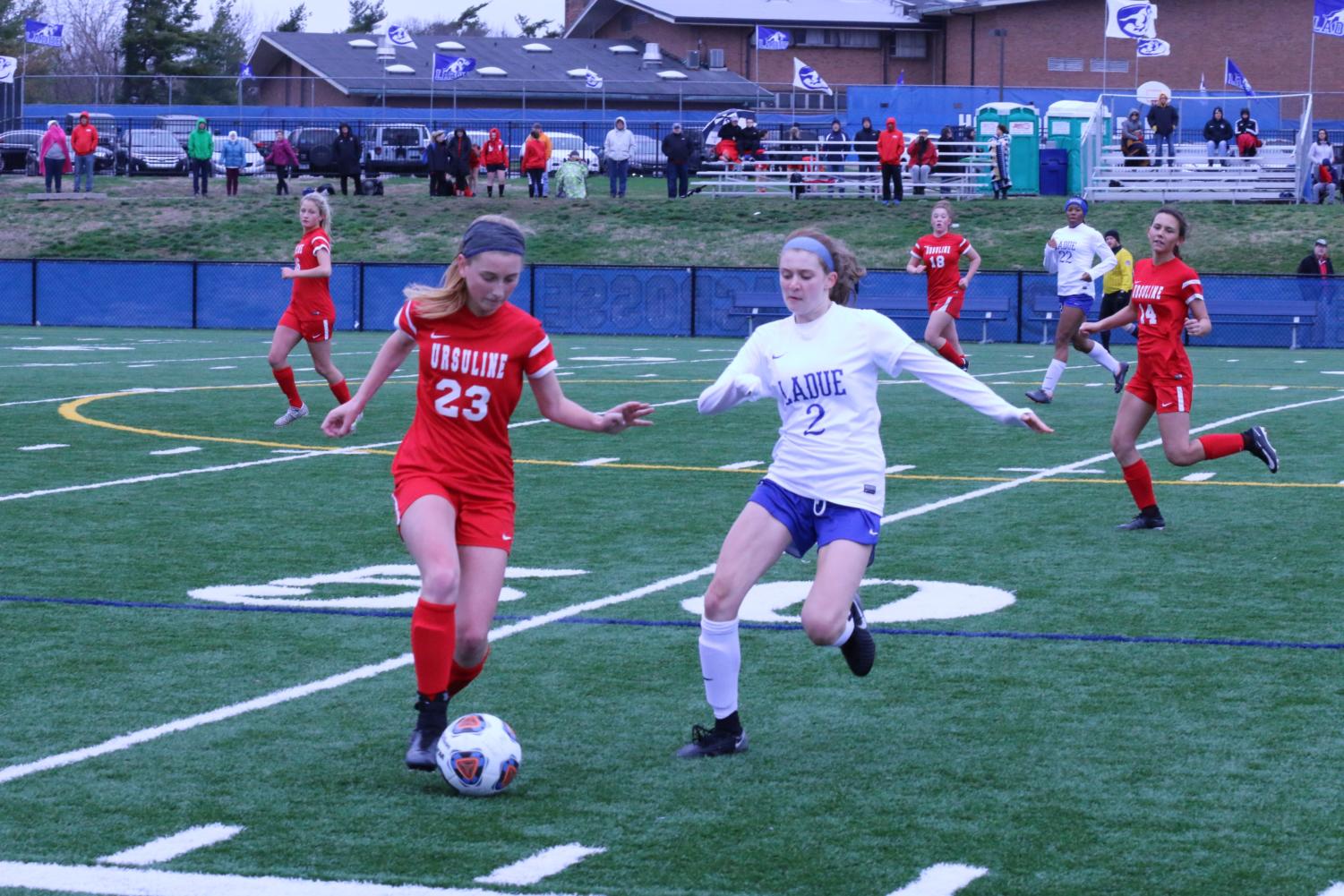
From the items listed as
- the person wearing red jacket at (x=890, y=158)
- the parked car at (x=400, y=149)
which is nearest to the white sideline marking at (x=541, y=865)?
the person wearing red jacket at (x=890, y=158)

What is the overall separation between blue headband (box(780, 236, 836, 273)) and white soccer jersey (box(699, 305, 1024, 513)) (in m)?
0.20

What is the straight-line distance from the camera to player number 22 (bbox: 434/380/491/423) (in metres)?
6.32

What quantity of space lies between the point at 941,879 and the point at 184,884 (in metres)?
1.89

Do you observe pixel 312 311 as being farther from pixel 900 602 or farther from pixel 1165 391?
pixel 900 602

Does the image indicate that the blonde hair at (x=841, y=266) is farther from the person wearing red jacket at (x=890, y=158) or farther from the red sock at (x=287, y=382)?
the person wearing red jacket at (x=890, y=158)

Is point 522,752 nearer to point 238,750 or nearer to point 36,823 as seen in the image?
point 238,750

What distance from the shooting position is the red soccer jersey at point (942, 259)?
21594 mm

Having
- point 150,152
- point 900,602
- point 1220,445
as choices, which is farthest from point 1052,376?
point 150,152

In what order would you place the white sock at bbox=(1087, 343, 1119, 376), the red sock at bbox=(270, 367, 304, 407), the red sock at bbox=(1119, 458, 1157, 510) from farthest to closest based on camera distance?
1. the white sock at bbox=(1087, 343, 1119, 376)
2. the red sock at bbox=(270, 367, 304, 407)
3. the red sock at bbox=(1119, 458, 1157, 510)

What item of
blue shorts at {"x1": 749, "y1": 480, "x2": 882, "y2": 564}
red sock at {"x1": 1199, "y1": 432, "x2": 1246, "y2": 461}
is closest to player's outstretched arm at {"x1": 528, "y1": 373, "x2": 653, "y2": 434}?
blue shorts at {"x1": 749, "y1": 480, "x2": 882, "y2": 564}

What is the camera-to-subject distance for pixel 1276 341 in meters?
32.8

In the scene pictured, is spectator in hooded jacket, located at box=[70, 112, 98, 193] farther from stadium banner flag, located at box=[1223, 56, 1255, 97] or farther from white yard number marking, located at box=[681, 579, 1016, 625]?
white yard number marking, located at box=[681, 579, 1016, 625]

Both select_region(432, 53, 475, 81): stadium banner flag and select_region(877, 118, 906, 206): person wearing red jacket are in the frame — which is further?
select_region(432, 53, 475, 81): stadium banner flag

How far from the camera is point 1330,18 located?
42.7m
